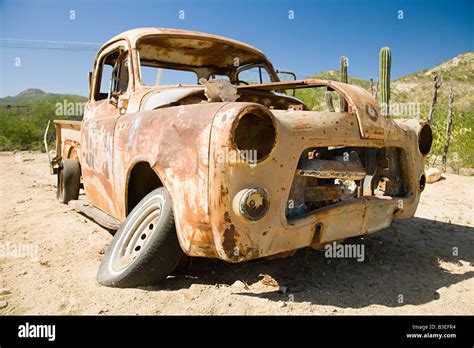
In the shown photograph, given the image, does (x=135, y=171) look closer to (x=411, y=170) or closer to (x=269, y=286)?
(x=269, y=286)

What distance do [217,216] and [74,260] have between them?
174cm

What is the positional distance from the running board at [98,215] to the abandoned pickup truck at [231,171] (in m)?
0.01

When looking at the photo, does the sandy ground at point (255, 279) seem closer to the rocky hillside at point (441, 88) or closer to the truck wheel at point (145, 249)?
the truck wheel at point (145, 249)

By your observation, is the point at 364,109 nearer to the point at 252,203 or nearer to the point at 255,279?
the point at 252,203

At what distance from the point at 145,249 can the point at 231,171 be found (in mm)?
769

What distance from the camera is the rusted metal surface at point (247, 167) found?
6.36 ft

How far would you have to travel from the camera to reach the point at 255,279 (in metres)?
2.62

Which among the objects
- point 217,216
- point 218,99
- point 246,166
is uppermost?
point 218,99

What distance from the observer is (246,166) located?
196 cm

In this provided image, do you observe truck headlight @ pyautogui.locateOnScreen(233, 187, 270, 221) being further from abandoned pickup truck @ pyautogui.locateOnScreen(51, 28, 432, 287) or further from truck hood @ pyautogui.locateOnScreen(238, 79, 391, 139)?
truck hood @ pyautogui.locateOnScreen(238, 79, 391, 139)

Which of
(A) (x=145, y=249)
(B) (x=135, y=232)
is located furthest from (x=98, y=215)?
(A) (x=145, y=249)

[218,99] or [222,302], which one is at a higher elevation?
[218,99]
